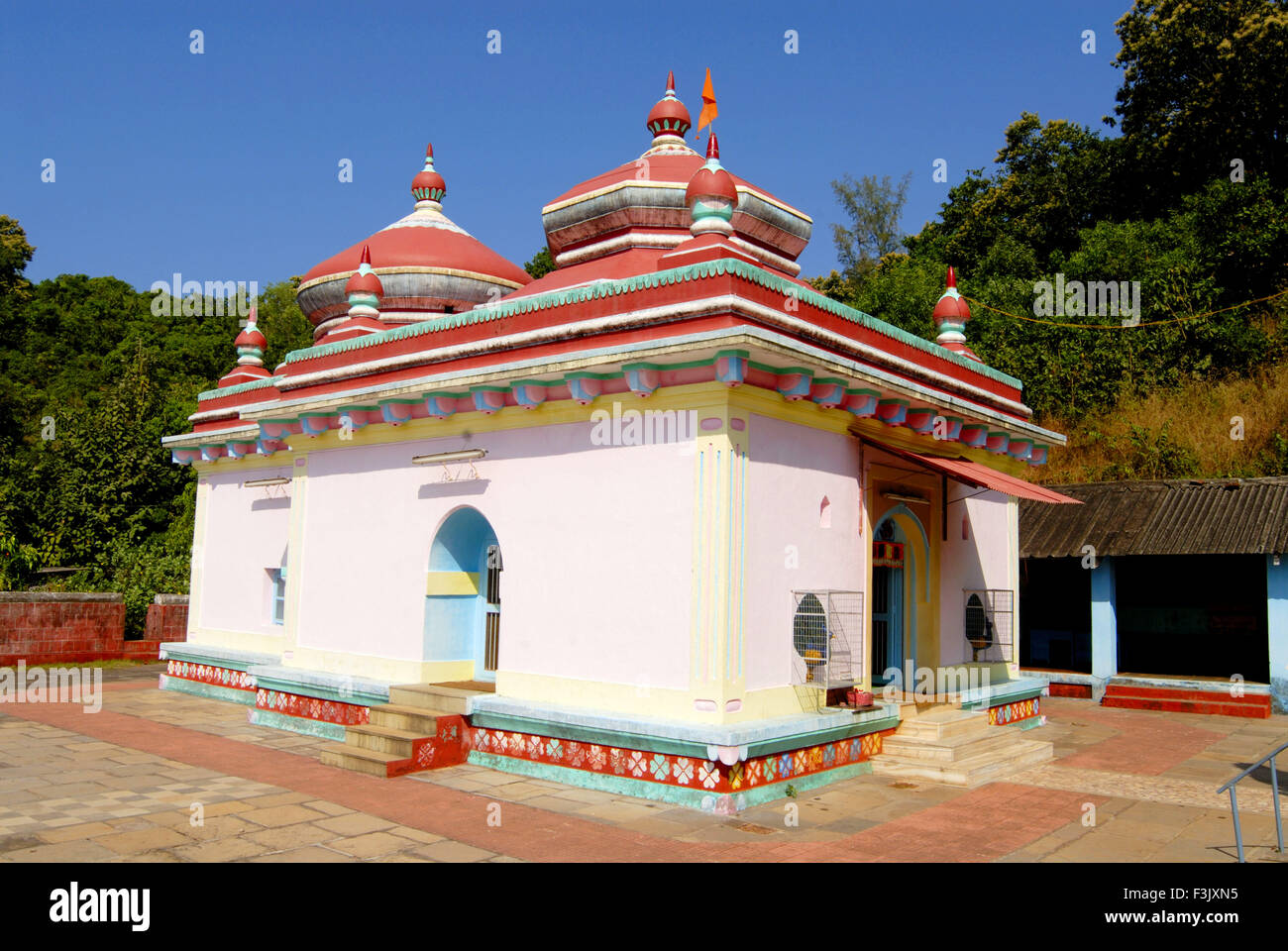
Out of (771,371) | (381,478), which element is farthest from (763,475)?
(381,478)

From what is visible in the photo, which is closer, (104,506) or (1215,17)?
(104,506)

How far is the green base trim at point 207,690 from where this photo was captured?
45.4 ft

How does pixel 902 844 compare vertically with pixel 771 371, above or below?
below

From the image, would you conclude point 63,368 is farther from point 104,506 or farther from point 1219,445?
point 1219,445

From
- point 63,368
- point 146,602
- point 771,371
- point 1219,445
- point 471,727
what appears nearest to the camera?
point 771,371

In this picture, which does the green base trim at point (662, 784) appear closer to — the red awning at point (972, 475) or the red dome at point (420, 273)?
the red awning at point (972, 475)

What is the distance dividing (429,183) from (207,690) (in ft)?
29.0

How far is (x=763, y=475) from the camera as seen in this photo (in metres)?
8.47

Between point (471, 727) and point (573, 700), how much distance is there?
4.35 feet

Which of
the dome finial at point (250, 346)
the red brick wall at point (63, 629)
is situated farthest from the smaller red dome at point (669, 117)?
the red brick wall at point (63, 629)

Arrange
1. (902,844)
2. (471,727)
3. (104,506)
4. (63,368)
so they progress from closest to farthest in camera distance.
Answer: (902,844), (471,727), (104,506), (63,368)

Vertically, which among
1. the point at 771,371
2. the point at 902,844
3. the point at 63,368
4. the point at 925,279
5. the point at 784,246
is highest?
the point at 925,279

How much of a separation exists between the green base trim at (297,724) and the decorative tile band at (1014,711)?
7.39m

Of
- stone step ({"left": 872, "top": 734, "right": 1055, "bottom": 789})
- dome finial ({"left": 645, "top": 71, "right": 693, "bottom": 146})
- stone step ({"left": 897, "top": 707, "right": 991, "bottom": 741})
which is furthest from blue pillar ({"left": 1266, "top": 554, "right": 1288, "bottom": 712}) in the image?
dome finial ({"left": 645, "top": 71, "right": 693, "bottom": 146})
